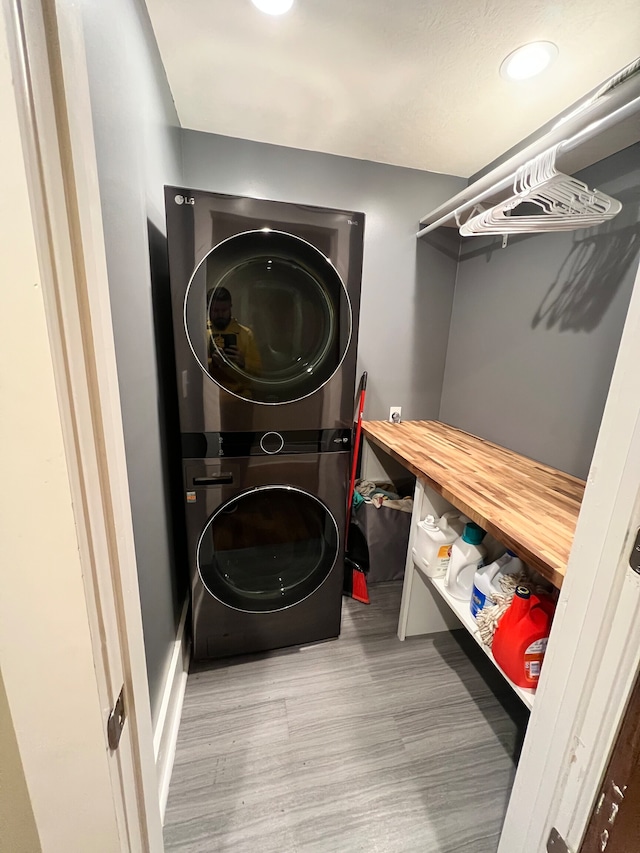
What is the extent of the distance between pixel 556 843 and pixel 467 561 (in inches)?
25.9

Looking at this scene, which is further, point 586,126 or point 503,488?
point 503,488

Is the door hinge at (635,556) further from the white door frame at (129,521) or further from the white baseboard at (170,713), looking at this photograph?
the white baseboard at (170,713)

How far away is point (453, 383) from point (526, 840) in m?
1.82

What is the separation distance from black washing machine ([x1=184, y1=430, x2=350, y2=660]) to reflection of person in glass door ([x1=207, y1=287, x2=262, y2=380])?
0.26 meters

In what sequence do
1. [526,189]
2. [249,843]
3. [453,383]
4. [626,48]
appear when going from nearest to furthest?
[249,843], [626,48], [526,189], [453,383]

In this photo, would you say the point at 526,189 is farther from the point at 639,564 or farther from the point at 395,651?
the point at 395,651

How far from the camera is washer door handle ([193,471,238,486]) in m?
1.24

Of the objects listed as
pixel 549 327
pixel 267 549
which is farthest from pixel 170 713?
pixel 549 327

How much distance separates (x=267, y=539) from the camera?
1427mm

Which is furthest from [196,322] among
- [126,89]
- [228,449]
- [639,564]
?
[639,564]

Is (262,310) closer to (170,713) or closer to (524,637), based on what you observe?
(524,637)

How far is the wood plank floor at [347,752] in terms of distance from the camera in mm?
990

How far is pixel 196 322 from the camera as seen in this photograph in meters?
1.11

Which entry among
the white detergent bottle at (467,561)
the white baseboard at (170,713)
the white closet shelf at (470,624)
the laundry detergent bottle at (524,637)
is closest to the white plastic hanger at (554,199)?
the white detergent bottle at (467,561)
